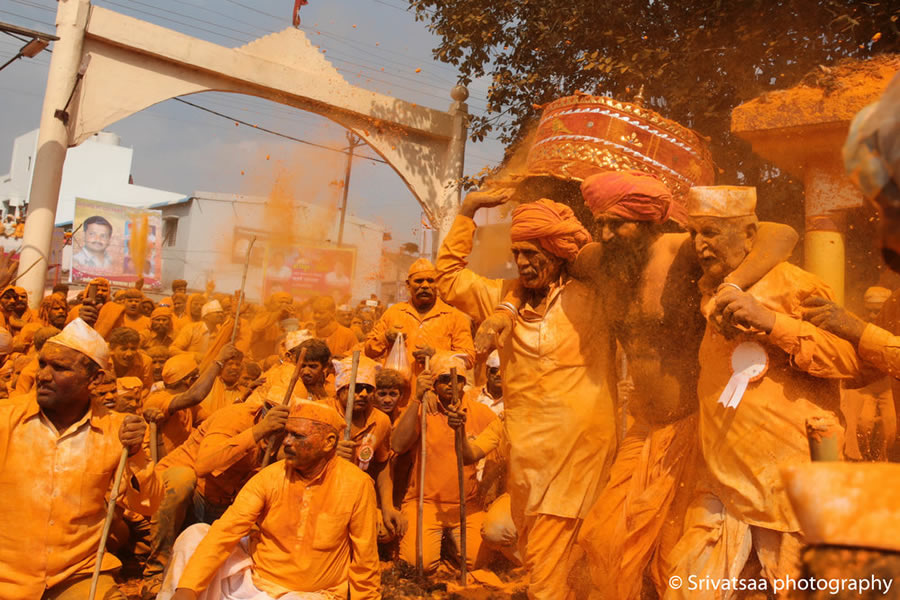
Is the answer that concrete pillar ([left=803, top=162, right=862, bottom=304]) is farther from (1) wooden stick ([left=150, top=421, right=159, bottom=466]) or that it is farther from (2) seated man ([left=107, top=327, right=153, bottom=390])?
(2) seated man ([left=107, top=327, right=153, bottom=390])

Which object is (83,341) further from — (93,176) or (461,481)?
(93,176)

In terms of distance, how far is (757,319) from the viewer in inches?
132

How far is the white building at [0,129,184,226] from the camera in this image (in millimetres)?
47719

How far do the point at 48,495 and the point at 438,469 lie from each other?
3293 mm

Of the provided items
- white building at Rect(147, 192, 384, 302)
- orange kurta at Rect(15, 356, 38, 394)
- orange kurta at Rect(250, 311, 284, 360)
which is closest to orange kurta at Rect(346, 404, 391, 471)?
orange kurta at Rect(15, 356, 38, 394)

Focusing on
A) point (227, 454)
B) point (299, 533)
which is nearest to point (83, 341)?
point (227, 454)

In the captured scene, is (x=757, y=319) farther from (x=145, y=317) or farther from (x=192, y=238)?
(x=192, y=238)

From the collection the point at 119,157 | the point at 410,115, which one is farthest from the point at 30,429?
the point at 119,157

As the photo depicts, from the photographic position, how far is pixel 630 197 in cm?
411

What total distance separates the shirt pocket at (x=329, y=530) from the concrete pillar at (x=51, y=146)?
9.16m

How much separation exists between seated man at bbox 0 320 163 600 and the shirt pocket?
124 centimetres

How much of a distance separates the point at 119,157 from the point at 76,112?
40.7 metres

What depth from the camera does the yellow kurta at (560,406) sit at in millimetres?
4328

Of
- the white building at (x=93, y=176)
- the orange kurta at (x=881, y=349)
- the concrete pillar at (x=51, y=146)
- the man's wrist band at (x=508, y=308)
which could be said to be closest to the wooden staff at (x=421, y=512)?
the man's wrist band at (x=508, y=308)
